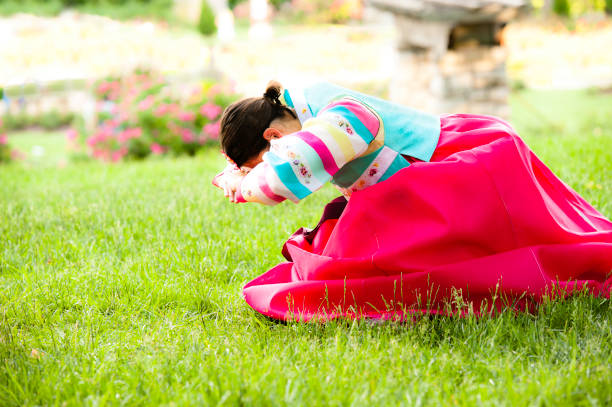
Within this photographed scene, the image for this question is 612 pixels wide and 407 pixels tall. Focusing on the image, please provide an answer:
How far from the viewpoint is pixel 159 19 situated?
2342cm

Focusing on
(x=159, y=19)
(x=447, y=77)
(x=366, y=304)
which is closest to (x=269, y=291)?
(x=366, y=304)

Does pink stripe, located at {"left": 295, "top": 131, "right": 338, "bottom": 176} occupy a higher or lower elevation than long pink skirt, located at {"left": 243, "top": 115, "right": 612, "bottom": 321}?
higher

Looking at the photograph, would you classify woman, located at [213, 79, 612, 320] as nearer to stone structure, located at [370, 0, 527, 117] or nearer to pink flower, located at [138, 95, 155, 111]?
stone structure, located at [370, 0, 527, 117]

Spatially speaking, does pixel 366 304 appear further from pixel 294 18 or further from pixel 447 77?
pixel 294 18

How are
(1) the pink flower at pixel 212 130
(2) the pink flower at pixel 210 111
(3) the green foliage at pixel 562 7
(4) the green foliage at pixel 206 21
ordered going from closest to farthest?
(1) the pink flower at pixel 212 130
(2) the pink flower at pixel 210 111
(4) the green foliage at pixel 206 21
(3) the green foliage at pixel 562 7

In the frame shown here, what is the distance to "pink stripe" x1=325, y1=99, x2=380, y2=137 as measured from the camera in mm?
2070

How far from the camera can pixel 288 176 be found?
1917 millimetres

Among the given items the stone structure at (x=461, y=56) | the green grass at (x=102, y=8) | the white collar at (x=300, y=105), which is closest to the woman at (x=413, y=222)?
the white collar at (x=300, y=105)

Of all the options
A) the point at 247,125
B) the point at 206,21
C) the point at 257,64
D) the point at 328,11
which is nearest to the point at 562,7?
the point at 328,11

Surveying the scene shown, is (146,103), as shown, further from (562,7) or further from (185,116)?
(562,7)

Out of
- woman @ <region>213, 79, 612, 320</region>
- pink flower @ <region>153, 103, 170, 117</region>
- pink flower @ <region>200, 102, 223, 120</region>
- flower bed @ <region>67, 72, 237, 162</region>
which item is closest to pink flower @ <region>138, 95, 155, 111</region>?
flower bed @ <region>67, 72, 237, 162</region>

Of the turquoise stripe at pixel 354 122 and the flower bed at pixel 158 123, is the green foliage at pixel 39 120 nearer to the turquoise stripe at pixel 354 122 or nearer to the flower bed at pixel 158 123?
the flower bed at pixel 158 123

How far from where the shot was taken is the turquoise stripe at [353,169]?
7.22 feet

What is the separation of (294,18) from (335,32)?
17.8ft
